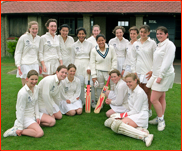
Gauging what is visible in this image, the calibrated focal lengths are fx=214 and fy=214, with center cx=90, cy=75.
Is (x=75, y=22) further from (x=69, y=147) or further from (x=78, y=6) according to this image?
(x=69, y=147)

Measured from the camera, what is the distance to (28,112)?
A: 3.79 m

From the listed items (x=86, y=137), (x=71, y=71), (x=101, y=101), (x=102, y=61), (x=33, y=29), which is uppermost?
(x=33, y=29)

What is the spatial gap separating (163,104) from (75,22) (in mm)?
11507

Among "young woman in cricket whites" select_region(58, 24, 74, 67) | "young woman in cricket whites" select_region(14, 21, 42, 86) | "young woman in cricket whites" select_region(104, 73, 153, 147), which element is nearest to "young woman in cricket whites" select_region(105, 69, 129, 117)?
"young woman in cricket whites" select_region(104, 73, 153, 147)

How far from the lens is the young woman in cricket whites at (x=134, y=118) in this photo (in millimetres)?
3597

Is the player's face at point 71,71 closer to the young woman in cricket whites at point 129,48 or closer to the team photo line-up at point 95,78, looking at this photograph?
the team photo line-up at point 95,78

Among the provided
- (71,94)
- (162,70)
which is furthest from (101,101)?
(162,70)

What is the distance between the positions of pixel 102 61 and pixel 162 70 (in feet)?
5.17

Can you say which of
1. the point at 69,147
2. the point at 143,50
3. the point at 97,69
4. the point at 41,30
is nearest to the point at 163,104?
the point at 143,50

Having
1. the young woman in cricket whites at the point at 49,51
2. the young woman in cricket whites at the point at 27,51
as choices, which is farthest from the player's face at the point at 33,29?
the young woman in cricket whites at the point at 49,51

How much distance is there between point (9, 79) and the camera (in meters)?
8.30

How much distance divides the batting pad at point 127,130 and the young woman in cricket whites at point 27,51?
2.21 metres

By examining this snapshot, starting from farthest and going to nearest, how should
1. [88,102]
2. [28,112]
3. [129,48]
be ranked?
1. [129,48]
2. [88,102]
3. [28,112]

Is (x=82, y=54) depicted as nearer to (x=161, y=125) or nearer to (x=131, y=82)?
(x=131, y=82)
